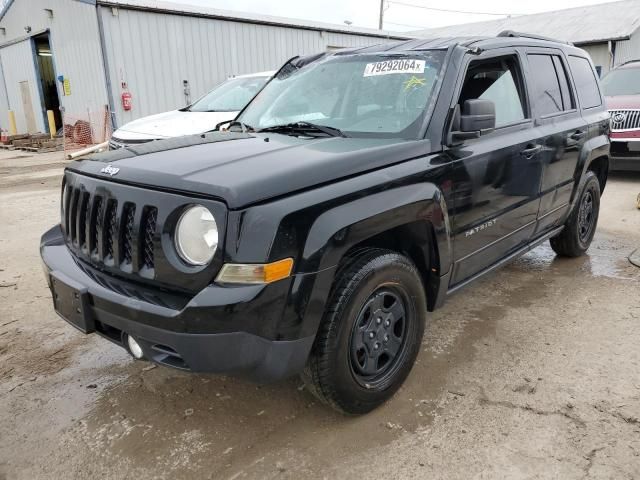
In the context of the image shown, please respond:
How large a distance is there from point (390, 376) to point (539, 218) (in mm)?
1861

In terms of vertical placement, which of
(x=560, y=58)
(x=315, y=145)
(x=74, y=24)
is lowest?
(x=315, y=145)

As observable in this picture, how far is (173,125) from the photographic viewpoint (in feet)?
23.0

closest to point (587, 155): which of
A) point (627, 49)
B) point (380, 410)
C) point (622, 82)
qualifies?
point (380, 410)

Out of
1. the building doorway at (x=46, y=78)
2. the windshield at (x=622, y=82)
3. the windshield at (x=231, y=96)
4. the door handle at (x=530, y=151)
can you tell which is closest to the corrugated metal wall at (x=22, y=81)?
the building doorway at (x=46, y=78)

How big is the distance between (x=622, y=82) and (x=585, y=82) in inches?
244

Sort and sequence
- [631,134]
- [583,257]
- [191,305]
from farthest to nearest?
1. [631,134]
2. [583,257]
3. [191,305]

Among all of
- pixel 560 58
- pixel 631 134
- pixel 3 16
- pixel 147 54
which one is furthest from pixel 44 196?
pixel 3 16

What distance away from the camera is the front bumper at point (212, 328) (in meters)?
1.96

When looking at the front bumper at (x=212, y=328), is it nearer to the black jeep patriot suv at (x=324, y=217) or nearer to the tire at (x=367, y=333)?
the black jeep patriot suv at (x=324, y=217)

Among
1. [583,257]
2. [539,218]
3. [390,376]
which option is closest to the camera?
[390,376]

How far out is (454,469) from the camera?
2193mm

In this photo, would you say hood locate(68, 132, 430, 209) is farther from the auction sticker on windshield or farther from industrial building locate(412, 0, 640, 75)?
industrial building locate(412, 0, 640, 75)

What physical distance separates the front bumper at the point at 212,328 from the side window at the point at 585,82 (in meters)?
3.48

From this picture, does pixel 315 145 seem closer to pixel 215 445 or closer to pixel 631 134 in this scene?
pixel 215 445
